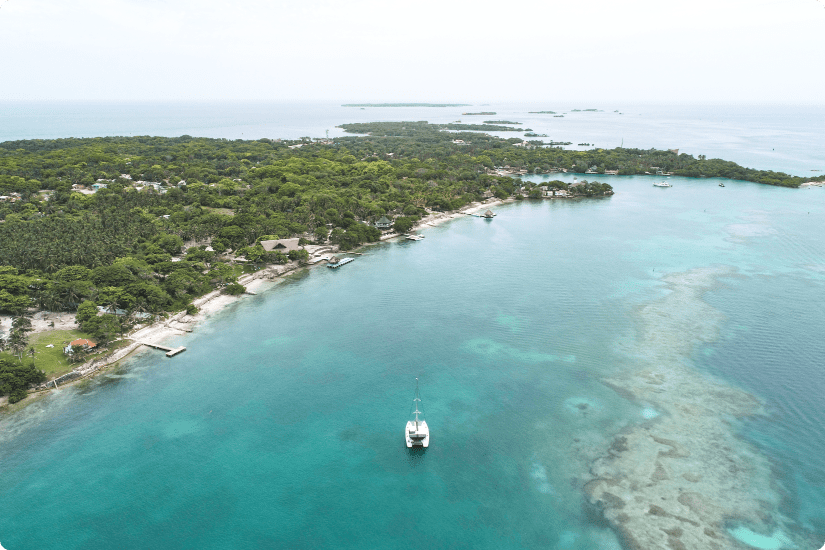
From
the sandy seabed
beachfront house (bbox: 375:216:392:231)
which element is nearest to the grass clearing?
the sandy seabed

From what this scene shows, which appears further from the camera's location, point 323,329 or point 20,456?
point 323,329

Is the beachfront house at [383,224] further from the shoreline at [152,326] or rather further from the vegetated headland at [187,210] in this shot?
the shoreline at [152,326]

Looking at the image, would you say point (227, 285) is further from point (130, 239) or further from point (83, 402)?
point (83, 402)

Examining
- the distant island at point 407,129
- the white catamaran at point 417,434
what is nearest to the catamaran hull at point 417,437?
the white catamaran at point 417,434


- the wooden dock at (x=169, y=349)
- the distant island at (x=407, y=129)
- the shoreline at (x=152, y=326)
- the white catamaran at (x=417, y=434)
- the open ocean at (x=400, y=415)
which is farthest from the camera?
the distant island at (x=407, y=129)

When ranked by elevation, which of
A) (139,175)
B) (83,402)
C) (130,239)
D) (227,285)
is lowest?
(83,402)

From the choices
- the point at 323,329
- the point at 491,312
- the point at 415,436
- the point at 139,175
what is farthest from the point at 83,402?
the point at 139,175

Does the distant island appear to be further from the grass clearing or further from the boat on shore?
the grass clearing
